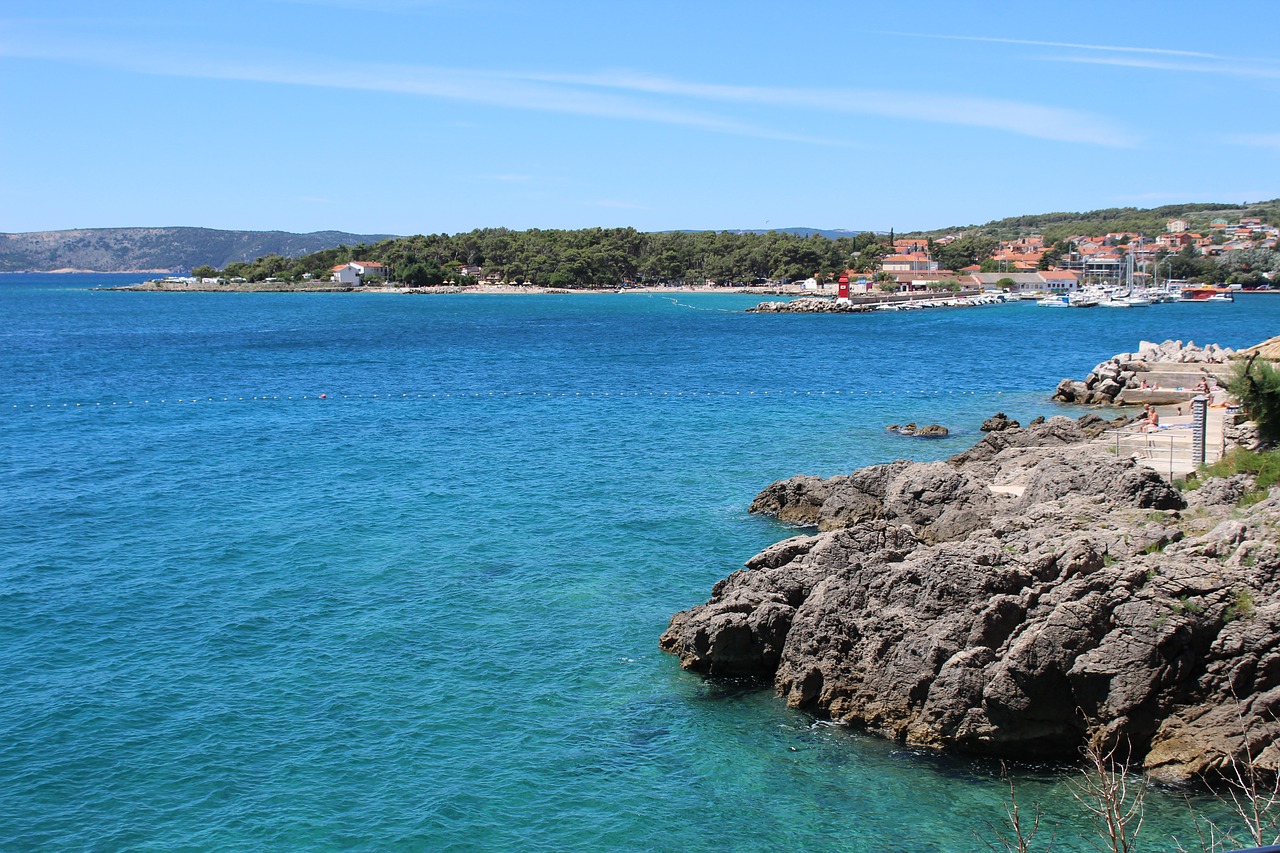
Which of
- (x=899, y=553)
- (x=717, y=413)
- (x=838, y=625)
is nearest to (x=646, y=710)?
(x=838, y=625)

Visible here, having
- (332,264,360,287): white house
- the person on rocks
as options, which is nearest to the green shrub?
the person on rocks

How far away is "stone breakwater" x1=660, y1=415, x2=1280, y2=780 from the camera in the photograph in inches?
502

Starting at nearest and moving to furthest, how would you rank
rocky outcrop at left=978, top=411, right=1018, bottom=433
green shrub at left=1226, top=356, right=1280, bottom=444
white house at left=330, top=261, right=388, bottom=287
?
green shrub at left=1226, top=356, right=1280, bottom=444 < rocky outcrop at left=978, top=411, right=1018, bottom=433 < white house at left=330, top=261, right=388, bottom=287

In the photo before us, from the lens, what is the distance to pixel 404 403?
46375 millimetres

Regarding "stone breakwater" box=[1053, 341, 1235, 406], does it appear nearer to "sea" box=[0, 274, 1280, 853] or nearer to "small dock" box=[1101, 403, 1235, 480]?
"sea" box=[0, 274, 1280, 853]

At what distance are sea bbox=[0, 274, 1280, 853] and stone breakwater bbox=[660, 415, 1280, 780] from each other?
0.52 m

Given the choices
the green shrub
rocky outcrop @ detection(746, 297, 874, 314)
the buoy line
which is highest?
rocky outcrop @ detection(746, 297, 874, 314)

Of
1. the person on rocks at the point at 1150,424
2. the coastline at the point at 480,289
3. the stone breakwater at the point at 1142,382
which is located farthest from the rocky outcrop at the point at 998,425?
the coastline at the point at 480,289

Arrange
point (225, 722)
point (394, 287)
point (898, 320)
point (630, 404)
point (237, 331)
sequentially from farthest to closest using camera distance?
point (394, 287) < point (898, 320) < point (237, 331) < point (630, 404) < point (225, 722)

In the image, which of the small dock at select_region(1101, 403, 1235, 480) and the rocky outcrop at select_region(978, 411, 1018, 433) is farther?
the rocky outcrop at select_region(978, 411, 1018, 433)

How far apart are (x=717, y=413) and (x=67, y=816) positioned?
31.8 m

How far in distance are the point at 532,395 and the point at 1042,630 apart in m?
37.3

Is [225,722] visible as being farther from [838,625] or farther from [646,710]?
[838,625]

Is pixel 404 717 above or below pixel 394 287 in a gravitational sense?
below
